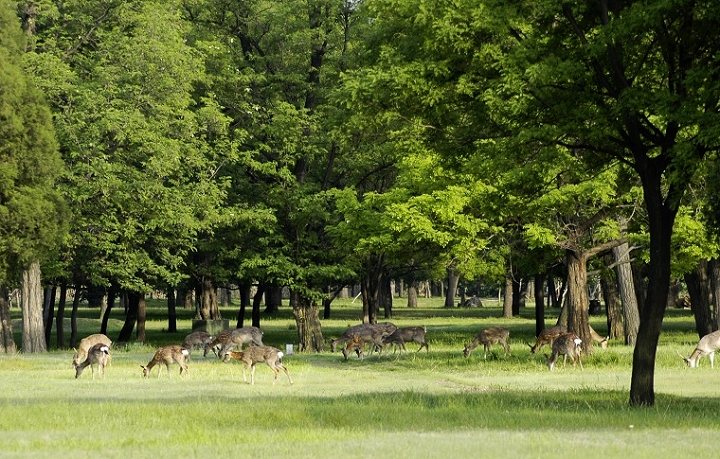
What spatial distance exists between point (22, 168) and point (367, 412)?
77.6ft

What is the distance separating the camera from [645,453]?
15594 millimetres

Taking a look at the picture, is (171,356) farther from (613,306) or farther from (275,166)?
(613,306)

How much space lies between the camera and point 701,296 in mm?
51656

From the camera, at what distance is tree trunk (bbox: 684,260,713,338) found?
50.5 metres

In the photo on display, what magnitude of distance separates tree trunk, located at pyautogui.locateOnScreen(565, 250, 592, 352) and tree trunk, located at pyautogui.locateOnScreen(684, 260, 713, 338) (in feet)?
33.0

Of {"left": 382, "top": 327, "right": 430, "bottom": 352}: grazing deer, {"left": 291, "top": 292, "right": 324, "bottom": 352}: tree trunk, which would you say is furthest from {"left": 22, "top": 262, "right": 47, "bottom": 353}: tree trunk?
{"left": 382, "top": 327, "right": 430, "bottom": 352}: grazing deer

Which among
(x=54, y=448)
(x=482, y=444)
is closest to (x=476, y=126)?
(x=482, y=444)

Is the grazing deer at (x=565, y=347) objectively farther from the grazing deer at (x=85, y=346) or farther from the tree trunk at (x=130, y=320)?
the tree trunk at (x=130, y=320)

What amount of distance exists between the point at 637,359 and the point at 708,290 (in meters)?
31.5

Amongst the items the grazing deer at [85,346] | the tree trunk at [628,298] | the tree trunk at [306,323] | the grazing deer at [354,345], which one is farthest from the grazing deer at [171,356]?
the tree trunk at [628,298]

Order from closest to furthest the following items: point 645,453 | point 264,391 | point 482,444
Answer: point 645,453, point 482,444, point 264,391

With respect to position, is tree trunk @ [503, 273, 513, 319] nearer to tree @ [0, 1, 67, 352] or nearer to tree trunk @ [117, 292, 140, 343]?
tree trunk @ [117, 292, 140, 343]

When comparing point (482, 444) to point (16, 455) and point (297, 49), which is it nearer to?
point (16, 455)

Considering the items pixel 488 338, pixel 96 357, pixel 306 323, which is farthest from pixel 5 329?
pixel 488 338
